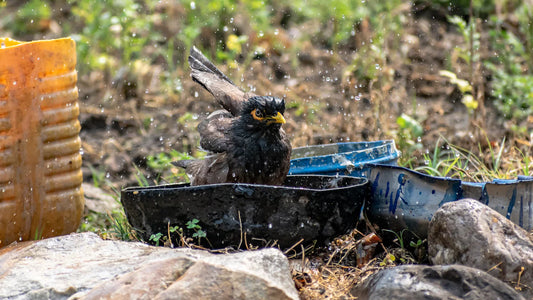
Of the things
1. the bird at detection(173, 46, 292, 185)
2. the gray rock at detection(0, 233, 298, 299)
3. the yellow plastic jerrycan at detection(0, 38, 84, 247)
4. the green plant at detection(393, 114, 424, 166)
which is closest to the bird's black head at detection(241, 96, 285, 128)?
the bird at detection(173, 46, 292, 185)

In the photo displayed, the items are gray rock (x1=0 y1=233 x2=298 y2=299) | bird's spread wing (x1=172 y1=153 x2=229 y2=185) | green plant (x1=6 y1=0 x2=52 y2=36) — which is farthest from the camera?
green plant (x1=6 y1=0 x2=52 y2=36)

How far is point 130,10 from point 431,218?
486 centimetres

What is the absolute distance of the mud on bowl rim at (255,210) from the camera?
320 cm

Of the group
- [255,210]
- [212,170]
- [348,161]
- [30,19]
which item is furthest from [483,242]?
[30,19]

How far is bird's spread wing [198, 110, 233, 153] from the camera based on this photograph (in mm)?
3715

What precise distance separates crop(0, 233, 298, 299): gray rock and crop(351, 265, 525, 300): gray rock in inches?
14.3

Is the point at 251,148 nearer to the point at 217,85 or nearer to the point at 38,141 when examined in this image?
the point at 217,85

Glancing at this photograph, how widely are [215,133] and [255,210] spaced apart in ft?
2.49

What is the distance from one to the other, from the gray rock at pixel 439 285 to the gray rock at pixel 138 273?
1.20ft

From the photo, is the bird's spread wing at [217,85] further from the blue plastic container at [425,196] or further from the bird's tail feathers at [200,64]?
the blue plastic container at [425,196]

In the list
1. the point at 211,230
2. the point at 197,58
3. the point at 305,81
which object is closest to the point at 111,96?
the point at 305,81

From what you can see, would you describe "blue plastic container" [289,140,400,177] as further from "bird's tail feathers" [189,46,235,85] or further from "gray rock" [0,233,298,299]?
"gray rock" [0,233,298,299]

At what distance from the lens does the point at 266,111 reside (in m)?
3.59

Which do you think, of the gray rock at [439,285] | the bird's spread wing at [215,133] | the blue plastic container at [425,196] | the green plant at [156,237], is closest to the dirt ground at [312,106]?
the bird's spread wing at [215,133]
